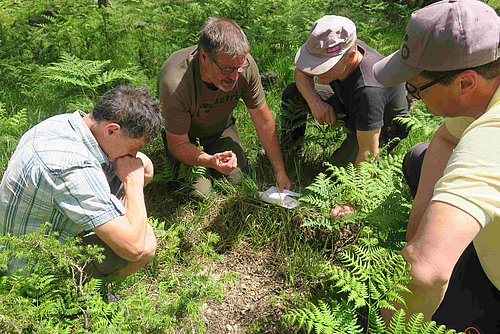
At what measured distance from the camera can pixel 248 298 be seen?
3434 millimetres

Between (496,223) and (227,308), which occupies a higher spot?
(496,223)

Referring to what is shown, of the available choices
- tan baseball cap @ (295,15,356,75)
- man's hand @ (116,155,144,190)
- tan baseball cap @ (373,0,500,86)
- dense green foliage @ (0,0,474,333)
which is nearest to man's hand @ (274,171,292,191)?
dense green foliage @ (0,0,474,333)

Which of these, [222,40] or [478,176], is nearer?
[478,176]

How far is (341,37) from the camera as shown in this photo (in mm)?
3605

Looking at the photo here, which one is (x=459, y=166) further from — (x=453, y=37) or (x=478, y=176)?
(x=453, y=37)

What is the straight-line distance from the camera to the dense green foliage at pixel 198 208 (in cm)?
232

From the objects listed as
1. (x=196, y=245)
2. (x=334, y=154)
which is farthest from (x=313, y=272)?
(x=334, y=154)

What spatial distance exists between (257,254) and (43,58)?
171 inches

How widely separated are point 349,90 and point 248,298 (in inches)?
73.1

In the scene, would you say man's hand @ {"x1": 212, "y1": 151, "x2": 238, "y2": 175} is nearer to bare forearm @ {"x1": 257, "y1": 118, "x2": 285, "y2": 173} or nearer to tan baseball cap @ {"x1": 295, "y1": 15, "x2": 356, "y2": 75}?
bare forearm @ {"x1": 257, "y1": 118, "x2": 285, "y2": 173}

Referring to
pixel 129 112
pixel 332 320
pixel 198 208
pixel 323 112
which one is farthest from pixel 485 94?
pixel 198 208

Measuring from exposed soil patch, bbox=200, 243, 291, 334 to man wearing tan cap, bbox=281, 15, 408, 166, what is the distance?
1155 mm

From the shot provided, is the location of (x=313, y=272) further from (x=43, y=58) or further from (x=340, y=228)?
(x=43, y=58)

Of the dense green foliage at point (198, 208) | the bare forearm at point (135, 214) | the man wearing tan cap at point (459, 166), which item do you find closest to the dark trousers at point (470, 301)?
the man wearing tan cap at point (459, 166)
